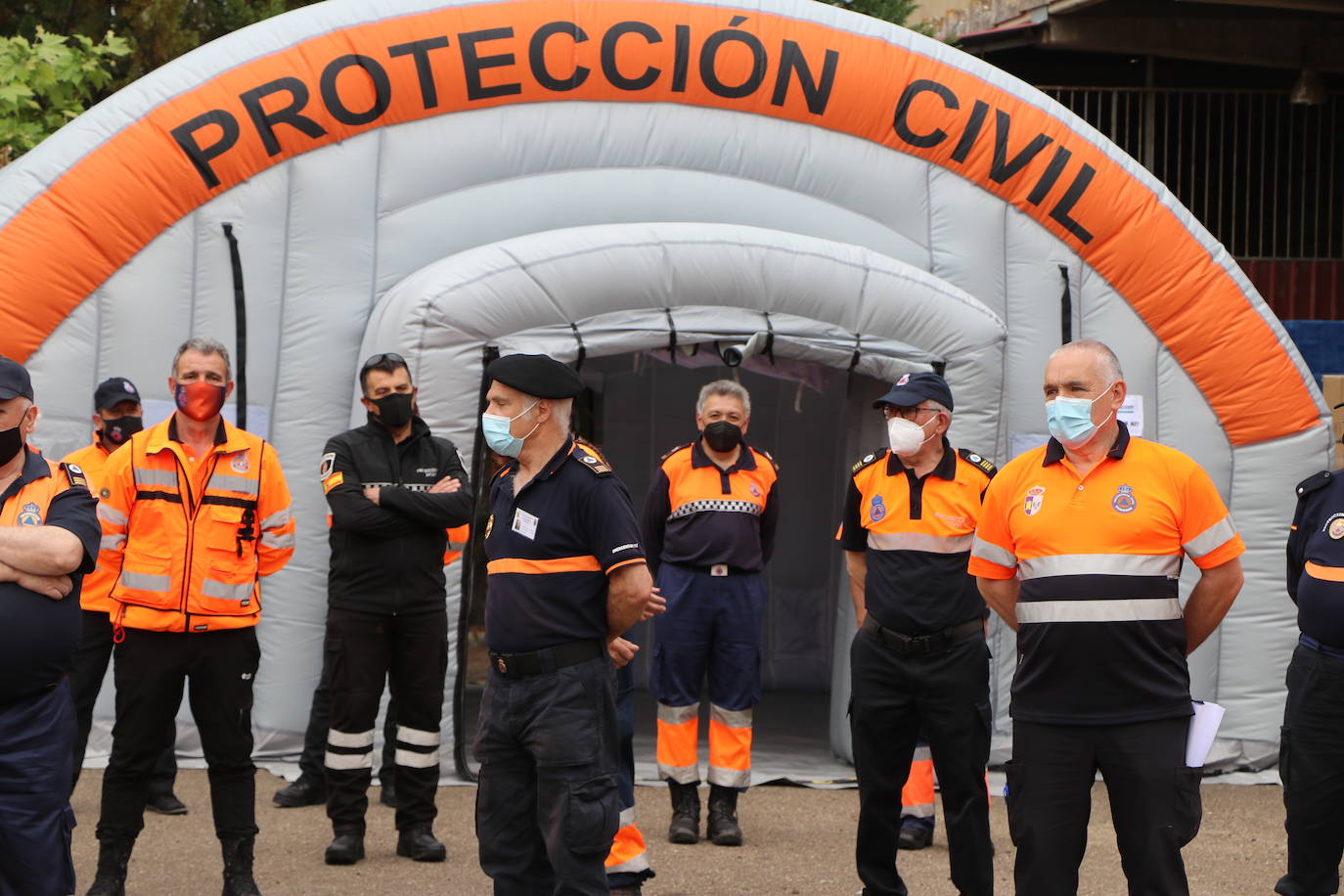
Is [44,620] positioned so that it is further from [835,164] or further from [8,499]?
[835,164]

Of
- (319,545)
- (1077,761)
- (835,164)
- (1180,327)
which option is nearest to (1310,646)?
(1077,761)

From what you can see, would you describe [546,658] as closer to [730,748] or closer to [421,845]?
[421,845]

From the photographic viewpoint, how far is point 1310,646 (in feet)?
17.6

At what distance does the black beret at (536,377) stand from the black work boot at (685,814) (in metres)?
2.82

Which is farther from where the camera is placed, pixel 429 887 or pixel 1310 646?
pixel 429 887

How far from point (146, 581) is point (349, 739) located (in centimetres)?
121

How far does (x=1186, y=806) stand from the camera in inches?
159

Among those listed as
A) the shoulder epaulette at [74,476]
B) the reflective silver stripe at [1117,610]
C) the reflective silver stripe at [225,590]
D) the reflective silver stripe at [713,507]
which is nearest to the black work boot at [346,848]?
the reflective silver stripe at [225,590]

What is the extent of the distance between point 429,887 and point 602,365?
13.4 feet

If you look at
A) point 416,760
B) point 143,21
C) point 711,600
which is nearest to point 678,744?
point 711,600

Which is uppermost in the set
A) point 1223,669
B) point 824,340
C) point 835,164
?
point 835,164

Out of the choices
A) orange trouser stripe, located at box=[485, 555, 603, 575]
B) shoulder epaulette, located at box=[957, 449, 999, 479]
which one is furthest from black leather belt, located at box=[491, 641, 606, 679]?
shoulder epaulette, located at box=[957, 449, 999, 479]

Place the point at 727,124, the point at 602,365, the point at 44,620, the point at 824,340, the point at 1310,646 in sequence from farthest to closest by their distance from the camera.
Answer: the point at 602,365
the point at 727,124
the point at 824,340
the point at 1310,646
the point at 44,620

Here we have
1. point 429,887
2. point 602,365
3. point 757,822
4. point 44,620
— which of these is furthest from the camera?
point 602,365
